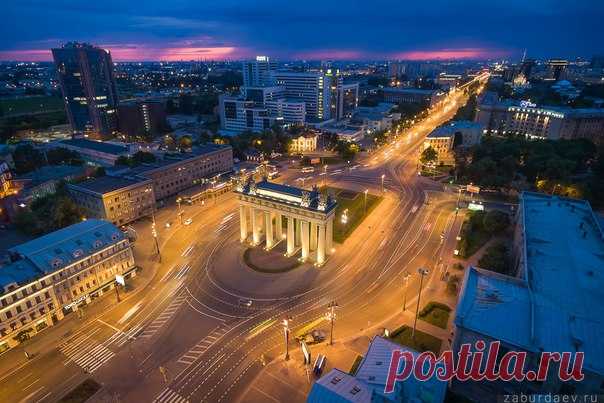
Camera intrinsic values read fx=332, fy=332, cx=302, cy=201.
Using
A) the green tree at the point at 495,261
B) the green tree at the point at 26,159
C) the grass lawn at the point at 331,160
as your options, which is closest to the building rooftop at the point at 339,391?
the green tree at the point at 495,261

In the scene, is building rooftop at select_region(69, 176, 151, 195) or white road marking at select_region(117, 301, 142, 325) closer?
white road marking at select_region(117, 301, 142, 325)

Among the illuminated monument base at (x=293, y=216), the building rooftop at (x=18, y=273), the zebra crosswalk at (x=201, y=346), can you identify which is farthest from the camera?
the illuminated monument base at (x=293, y=216)

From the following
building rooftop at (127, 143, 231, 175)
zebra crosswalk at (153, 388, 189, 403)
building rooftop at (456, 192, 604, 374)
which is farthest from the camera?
building rooftop at (127, 143, 231, 175)

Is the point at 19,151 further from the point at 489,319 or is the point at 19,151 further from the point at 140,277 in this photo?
the point at 489,319

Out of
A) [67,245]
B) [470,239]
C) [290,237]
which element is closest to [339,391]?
[290,237]

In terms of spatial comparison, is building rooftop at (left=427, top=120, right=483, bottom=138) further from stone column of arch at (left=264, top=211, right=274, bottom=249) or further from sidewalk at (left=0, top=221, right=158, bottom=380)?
sidewalk at (left=0, top=221, right=158, bottom=380)

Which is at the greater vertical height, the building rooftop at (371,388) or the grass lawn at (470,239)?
the building rooftop at (371,388)

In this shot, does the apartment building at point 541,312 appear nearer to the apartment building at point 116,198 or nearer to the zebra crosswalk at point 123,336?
the zebra crosswalk at point 123,336

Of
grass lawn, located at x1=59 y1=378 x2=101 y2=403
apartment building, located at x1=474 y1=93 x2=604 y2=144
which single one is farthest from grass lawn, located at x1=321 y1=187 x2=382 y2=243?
apartment building, located at x1=474 y1=93 x2=604 y2=144
